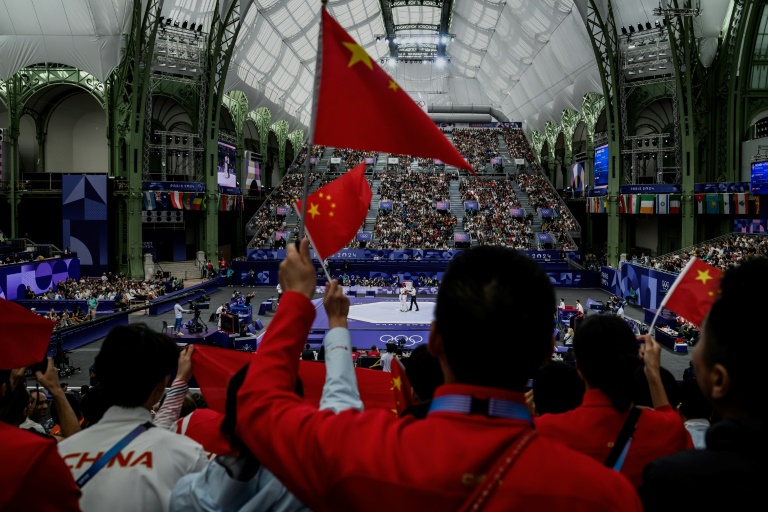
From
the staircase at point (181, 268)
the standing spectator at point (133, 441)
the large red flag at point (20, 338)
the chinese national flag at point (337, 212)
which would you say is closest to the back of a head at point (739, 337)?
the standing spectator at point (133, 441)

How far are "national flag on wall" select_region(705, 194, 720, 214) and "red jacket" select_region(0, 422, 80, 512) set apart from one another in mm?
39778

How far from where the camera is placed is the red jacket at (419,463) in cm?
160

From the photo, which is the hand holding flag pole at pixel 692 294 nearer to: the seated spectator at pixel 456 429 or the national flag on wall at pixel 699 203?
the seated spectator at pixel 456 429

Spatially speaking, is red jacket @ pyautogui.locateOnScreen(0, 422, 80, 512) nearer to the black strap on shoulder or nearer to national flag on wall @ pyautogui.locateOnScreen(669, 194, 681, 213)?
the black strap on shoulder

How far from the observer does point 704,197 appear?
118 feet

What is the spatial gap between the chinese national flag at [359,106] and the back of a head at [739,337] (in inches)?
81.7

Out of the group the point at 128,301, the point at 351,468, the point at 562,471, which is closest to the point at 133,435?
the point at 351,468

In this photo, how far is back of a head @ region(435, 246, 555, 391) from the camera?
177 centimetres

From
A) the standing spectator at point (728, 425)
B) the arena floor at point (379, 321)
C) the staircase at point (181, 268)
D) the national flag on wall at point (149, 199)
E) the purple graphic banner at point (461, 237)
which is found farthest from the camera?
the purple graphic banner at point (461, 237)

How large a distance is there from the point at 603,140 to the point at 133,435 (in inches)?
1930

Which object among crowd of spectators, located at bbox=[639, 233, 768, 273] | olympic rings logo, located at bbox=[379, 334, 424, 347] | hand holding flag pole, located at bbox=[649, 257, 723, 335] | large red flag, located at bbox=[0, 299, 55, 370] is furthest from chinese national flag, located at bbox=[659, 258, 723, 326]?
crowd of spectators, located at bbox=[639, 233, 768, 273]

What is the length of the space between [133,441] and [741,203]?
39.1m

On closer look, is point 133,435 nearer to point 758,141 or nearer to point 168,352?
point 168,352

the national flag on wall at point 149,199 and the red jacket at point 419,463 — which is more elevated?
the national flag on wall at point 149,199
